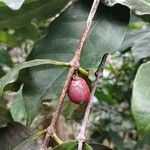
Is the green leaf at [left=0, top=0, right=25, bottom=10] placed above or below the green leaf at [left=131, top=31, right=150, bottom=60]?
above

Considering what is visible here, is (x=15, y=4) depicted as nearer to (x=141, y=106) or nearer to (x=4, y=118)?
(x=4, y=118)

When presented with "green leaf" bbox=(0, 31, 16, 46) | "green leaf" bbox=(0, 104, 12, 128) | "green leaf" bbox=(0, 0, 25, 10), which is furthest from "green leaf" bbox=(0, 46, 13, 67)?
"green leaf" bbox=(0, 0, 25, 10)

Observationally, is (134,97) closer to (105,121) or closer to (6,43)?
(6,43)

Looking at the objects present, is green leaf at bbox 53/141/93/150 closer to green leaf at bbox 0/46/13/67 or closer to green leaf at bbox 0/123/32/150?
green leaf at bbox 0/123/32/150

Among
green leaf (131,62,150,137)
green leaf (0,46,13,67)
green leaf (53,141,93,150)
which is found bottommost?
green leaf (0,46,13,67)

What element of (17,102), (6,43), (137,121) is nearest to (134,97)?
(137,121)
